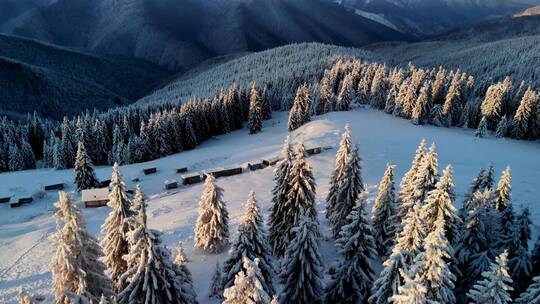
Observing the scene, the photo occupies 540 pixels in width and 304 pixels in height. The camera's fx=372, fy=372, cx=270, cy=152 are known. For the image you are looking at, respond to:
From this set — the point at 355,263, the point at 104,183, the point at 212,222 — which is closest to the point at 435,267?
the point at 355,263

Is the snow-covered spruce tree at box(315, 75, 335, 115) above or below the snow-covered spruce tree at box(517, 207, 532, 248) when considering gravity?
above

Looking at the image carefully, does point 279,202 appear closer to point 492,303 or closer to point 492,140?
point 492,303

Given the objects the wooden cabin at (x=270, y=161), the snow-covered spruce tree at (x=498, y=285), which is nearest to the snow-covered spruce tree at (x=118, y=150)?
the wooden cabin at (x=270, y=161)

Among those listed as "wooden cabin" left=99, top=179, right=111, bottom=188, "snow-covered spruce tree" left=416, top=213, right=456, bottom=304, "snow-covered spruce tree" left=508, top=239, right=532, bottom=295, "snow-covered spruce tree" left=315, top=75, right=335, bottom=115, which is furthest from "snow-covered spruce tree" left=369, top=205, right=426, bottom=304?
"snow-covered spruce tree" left=315, top=75, right=335, bottom=115

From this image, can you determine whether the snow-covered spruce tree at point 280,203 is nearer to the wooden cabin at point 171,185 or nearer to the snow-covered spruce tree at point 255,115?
the wooden cabin at point 171,185

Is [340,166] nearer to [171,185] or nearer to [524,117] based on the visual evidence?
[171,185]

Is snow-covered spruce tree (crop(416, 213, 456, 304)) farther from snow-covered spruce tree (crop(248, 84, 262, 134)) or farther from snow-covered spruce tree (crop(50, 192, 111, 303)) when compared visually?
snow-covered spruce tree (crop(248, 84, 262, 134))

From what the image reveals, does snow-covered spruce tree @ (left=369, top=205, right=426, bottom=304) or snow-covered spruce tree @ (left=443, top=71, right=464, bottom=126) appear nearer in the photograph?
snow-covered spruce tree @ (left=369, top=205, right=426, bottom=304)
